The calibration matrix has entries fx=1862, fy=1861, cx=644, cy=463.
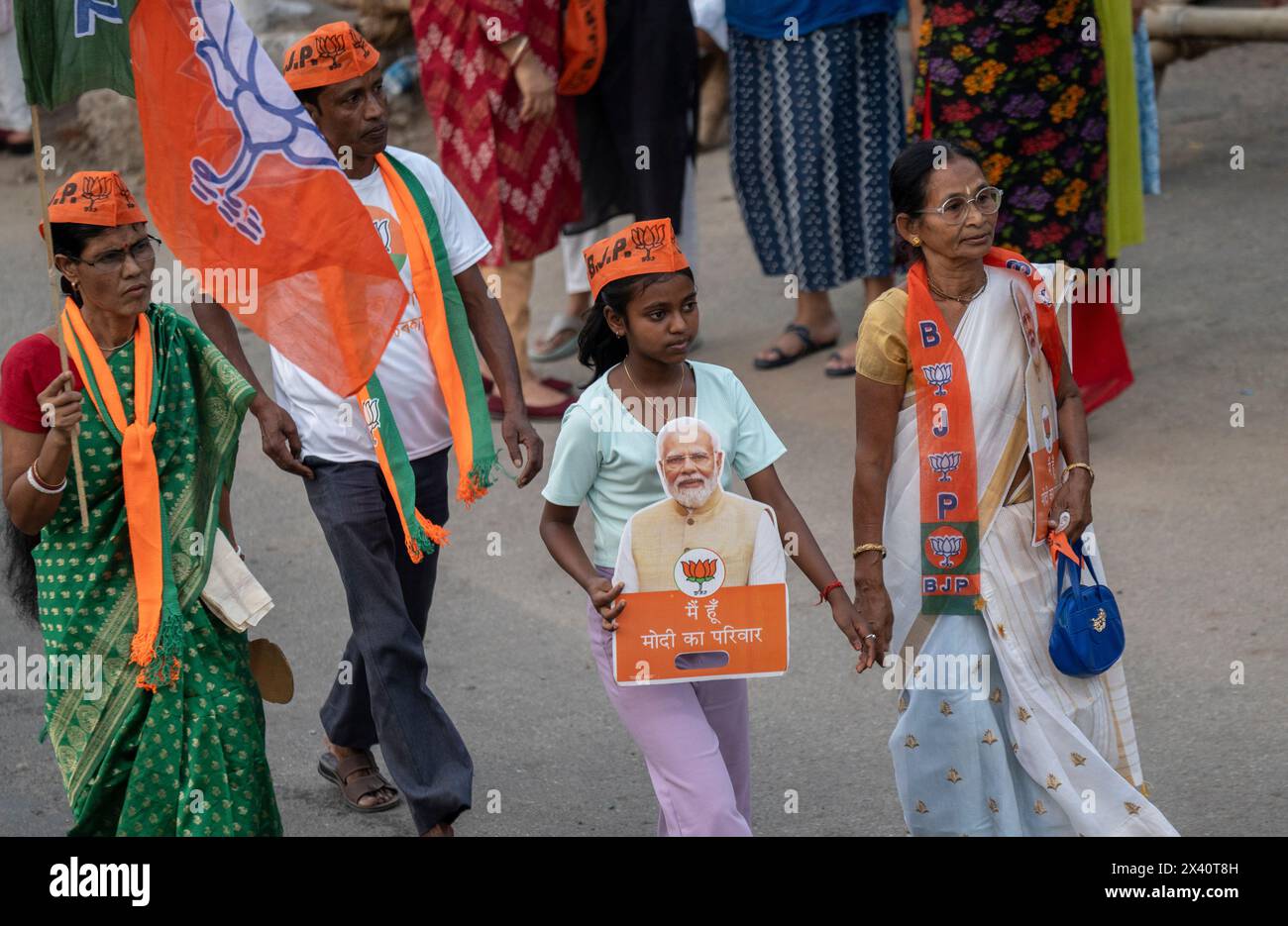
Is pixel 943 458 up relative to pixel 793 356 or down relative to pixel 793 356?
up

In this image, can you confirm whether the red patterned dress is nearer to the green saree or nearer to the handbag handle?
the green saree

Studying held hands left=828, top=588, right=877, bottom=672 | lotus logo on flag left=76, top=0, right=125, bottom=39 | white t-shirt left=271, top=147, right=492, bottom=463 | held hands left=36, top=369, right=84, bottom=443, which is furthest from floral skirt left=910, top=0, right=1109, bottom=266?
held hands left=36, top=369, right=84, bottom=443

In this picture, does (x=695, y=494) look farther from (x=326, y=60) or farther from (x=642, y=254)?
(x=326, y=60)

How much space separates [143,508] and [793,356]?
4.31 m

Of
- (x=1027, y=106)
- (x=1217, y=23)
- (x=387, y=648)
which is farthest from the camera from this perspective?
(x=1217, y=23)

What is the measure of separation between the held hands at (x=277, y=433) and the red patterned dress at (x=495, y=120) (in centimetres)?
292

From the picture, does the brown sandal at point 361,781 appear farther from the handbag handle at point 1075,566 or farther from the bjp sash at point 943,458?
the handbag handle at point 1075,566

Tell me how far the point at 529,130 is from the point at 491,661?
8.03ft

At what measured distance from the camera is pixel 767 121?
25.2 feet

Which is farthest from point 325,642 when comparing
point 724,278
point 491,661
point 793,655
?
point 724,278

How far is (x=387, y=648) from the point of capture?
444cm

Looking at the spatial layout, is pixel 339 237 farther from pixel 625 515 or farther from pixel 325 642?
pixel 325 642

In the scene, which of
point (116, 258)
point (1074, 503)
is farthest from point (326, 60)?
point (1074, 503)

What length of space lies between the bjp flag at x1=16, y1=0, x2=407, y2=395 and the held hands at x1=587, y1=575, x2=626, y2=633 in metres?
0.82
